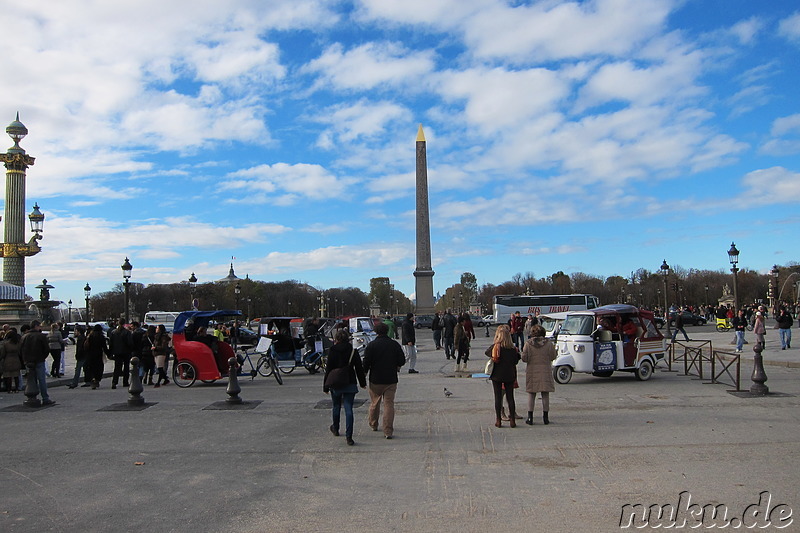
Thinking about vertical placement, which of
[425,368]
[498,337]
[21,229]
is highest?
[21,229]

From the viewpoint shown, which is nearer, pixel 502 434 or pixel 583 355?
pixel 502 434

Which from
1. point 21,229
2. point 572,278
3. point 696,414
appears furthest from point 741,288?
point 696,414

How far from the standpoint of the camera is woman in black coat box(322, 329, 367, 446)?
987 cm

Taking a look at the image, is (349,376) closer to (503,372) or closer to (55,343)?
(503,372)

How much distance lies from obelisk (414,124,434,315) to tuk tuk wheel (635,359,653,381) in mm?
55181

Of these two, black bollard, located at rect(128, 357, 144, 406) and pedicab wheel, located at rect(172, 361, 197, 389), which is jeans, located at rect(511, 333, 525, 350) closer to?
pedicab wheel, located at rect(172, 361, 197, 389)

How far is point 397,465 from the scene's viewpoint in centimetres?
845

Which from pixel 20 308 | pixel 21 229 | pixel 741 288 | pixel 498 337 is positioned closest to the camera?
pixel 498 337

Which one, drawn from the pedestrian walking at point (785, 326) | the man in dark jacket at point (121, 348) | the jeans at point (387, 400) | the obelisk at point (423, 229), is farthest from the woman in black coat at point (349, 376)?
the obelisk at point (423, 229)

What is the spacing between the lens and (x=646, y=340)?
17.4 metres

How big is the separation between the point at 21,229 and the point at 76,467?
42.0 meters

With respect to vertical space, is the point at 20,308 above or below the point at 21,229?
below

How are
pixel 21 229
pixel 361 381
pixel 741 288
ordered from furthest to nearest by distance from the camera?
pixel 741 288 → pixel 21 229 → pixel 361 381

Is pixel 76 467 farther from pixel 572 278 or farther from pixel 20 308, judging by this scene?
pixel 572 278
